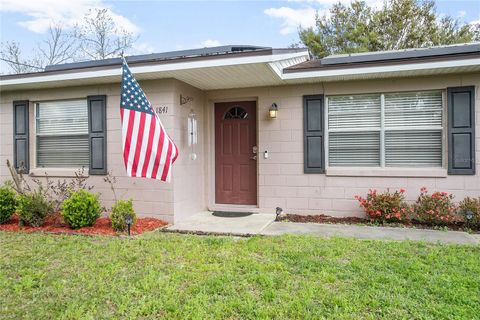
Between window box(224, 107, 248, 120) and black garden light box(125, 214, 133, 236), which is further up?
window box(224, 107, 248, 120)

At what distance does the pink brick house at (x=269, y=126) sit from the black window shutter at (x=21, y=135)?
2cm

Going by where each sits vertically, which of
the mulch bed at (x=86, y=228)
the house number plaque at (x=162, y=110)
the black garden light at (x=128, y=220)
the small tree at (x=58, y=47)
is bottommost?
the mulch bed at (x=86, y=228)

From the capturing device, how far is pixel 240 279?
3395 millimetres

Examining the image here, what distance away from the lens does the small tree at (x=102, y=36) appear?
16594mm

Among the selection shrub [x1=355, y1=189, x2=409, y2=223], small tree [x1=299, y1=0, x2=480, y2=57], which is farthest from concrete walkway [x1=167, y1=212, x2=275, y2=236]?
small tree [x1=299, y1=0, x2=480, y2=57]

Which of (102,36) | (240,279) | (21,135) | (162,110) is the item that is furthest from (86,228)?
(102,36)

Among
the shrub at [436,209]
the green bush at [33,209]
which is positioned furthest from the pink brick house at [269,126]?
the green bush at [33,209]

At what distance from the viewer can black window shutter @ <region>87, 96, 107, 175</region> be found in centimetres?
654

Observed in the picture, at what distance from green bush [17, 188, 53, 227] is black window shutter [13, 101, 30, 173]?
164 centimetres

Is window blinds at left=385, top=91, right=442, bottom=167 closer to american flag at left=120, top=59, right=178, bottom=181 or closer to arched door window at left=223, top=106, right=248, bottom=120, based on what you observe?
arched door window at left=223, top=106, right=248, bottom=120

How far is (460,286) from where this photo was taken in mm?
3113

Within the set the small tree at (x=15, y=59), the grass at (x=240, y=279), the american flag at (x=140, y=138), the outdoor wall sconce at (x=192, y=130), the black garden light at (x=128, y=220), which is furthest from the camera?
the small tree at (x=15, y=59)

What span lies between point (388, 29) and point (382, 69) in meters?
13.2

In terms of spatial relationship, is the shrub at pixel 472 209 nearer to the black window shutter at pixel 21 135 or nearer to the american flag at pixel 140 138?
the american flag at pixel 140 138
